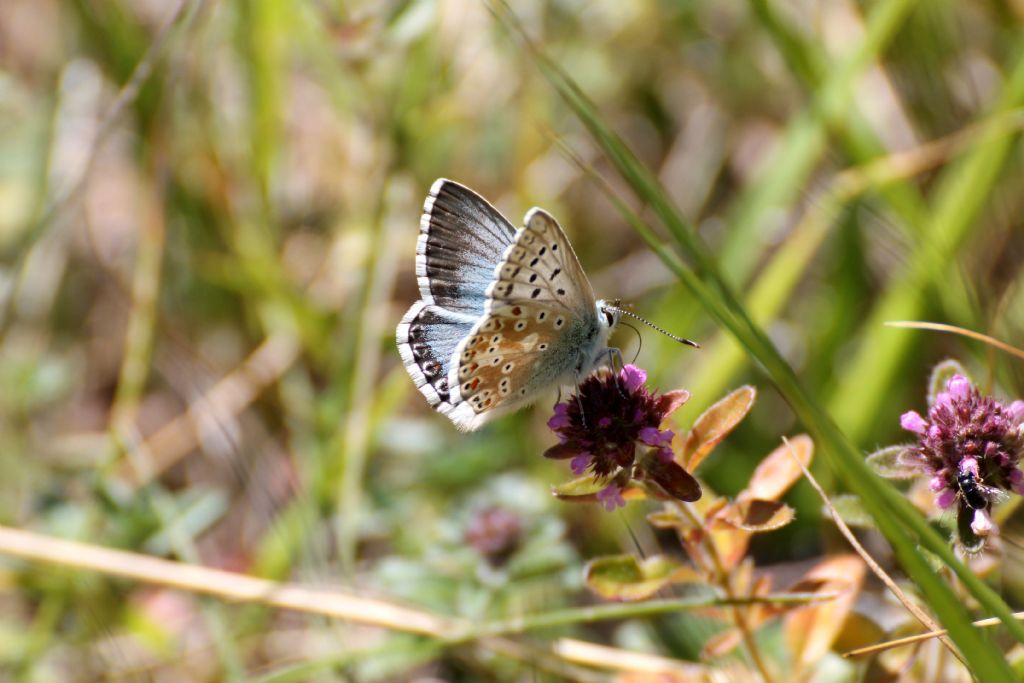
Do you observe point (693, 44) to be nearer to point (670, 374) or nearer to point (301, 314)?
point (670, 374)

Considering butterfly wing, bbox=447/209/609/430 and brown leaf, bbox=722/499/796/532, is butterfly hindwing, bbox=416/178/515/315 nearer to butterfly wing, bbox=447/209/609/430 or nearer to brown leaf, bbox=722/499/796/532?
butterfly wing, bbox=447/209/609/430

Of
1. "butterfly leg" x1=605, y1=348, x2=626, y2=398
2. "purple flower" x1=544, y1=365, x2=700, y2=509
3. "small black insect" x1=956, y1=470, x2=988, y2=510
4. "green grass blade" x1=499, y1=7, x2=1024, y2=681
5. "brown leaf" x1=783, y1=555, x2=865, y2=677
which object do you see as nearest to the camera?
"green grass blade" x1=499, y1=7, x2=1024, y2=681

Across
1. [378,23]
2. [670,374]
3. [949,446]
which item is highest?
[378,23]

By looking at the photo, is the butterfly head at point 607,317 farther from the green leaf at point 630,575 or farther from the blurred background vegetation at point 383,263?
the blurred background vegetation at point 383,263

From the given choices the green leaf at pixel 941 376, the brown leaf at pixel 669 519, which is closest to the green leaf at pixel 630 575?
the brown leaf at pixel 669 519

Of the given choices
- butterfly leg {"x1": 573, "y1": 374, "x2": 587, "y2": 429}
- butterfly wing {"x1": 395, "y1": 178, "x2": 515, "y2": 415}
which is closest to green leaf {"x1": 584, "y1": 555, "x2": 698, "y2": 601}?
butterfly leg {"x1": 573, "y1": 374, "x2": 587, "y2": 429}

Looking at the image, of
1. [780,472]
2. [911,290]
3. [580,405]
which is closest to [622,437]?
[580,405]

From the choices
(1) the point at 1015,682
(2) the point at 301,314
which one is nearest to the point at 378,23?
(2) the point at 301,314

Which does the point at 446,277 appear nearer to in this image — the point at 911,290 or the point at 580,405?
the point at 580,405
